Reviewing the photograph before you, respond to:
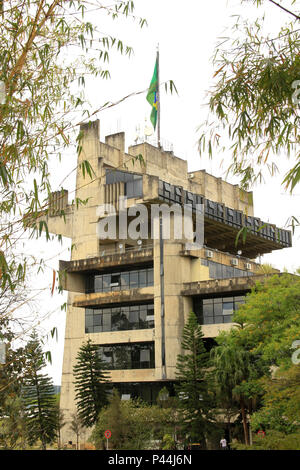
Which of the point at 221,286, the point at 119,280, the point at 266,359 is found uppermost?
the point at 119,280

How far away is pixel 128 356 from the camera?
50125mm

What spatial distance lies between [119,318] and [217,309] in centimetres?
932

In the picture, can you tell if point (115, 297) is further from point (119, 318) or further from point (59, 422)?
point (59, 422)

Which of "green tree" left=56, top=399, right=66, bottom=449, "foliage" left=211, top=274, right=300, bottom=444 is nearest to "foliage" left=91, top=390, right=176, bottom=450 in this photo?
"foliage" left=211, top=274, right=300, bottom=444

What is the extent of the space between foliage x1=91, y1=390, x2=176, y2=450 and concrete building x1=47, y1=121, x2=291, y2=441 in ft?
14.1

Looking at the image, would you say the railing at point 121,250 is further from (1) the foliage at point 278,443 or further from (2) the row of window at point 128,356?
(1) the foliage at point 278,443

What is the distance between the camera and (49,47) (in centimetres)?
1161

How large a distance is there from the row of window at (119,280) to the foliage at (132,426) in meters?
12.0

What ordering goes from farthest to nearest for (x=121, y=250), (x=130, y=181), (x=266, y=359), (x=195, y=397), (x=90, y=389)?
(x=121, y=250) → (x=130, y=181) → (x=90, y=389) → (x=195, y=397) → (x=266, y=359)

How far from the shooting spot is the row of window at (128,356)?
161 feet

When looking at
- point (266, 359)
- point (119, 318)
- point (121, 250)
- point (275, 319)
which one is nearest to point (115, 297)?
point (119, 318)

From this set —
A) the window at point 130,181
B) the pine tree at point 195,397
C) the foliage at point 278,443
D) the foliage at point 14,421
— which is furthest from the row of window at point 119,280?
A: the foliage at point 14,421

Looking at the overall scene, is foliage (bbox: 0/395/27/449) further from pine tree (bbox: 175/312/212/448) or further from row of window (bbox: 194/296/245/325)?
row of window (bbox: 194/296/245/325)

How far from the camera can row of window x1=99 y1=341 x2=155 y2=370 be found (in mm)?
49031
